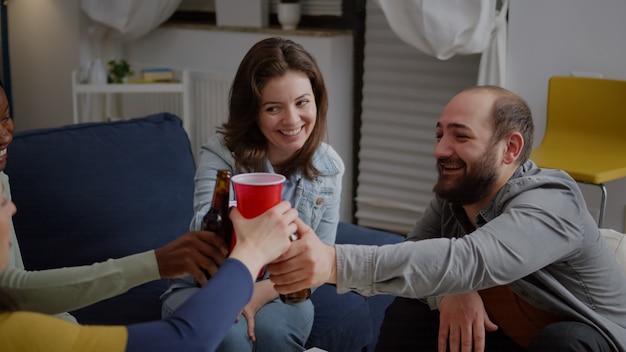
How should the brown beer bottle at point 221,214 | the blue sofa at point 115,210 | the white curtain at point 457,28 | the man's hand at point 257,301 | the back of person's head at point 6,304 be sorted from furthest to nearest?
1. the white curtain at point 457,28
2. the blue sofa at point 115,210
3. the man's hand at point 257,301
4. the brown beer bottle at point 221,214
5. the back of person's head at point 6,304

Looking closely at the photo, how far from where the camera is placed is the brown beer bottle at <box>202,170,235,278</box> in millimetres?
1608

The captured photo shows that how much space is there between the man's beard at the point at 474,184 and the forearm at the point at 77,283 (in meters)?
0.70

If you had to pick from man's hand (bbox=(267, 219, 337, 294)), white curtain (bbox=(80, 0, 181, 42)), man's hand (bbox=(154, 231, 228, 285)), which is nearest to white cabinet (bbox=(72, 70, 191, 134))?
white curtain (bbox=(80, 0, 181, 42))

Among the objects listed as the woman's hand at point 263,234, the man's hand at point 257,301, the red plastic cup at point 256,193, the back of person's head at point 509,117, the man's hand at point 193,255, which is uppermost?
the back of person's head at point 509,117

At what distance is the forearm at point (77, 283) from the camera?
5.81ft

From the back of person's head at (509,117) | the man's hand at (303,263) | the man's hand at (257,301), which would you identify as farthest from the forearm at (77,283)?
the back of person's head at (509,117)

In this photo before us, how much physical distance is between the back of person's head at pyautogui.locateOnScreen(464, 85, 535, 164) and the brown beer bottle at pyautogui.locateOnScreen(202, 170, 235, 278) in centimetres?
66

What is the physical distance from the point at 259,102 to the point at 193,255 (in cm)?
67

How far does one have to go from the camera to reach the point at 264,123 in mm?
2271

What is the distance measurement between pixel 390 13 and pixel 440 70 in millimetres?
479

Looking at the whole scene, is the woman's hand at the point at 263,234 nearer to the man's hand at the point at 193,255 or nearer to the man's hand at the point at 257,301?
the man's hand at the point at 193,255

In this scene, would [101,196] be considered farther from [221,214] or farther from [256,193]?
[256,193]

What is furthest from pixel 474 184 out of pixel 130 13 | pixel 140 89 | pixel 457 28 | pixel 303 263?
pixel 130 13

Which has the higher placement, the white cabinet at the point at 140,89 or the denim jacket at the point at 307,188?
the white cabinet at the point at 140,89
